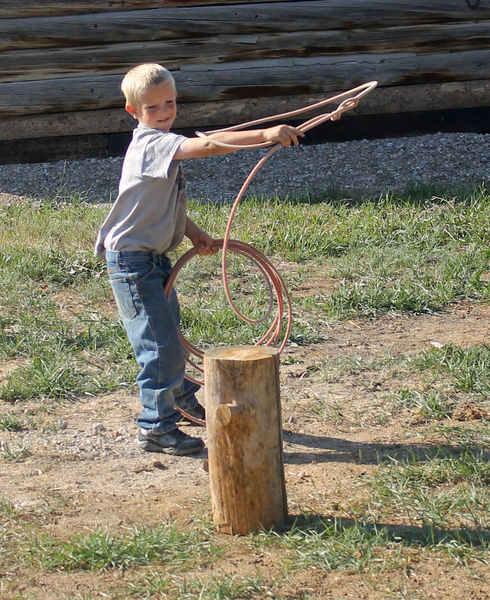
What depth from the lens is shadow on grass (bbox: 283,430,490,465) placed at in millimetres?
3688

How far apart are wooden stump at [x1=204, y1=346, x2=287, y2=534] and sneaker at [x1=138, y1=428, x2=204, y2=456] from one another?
70 centimetres

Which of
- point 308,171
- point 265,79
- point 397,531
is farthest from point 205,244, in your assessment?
point 265,79

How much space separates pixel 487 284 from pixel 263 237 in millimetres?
1684

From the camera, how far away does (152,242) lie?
3.72 meters

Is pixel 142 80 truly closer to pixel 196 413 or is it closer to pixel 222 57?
pixel 196 413

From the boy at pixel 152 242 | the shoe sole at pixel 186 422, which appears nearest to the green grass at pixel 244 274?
the shoe sole at pixel 186 422

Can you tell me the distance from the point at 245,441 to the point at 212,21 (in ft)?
21.5

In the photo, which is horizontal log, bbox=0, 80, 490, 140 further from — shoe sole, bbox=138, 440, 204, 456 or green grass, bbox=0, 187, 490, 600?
shoe sole, bbox=138, 440, 204, 456

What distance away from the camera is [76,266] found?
6219 mm

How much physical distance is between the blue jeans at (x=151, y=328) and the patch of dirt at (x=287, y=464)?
230 mm

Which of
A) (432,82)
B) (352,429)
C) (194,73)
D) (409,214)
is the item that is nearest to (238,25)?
(194,73)

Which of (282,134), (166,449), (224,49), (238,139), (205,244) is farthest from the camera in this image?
(224,49)

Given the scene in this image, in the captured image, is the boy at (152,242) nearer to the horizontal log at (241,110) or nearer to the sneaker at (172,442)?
the sneaker at (172,442)

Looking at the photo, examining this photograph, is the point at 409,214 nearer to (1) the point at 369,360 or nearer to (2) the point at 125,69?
(1) the point at 369,360
